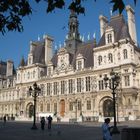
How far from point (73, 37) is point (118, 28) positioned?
14.5 metres

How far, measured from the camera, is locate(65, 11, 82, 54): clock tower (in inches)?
2719

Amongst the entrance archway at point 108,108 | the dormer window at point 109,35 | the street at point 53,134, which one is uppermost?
the dormer window at point 109,35

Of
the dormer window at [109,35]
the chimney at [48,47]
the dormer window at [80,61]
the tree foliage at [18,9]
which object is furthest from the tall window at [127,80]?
the tree foliage at [18,9]

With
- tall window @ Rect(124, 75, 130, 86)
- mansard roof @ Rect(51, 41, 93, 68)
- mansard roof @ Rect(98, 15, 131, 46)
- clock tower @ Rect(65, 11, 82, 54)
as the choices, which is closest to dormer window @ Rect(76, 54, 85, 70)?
mansard roof @ Rect(51, 41, 93, 68)

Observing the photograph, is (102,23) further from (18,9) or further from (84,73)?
(18,9)

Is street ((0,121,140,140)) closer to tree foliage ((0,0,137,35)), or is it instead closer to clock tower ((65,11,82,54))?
tree foliage ((0,0,137,35))

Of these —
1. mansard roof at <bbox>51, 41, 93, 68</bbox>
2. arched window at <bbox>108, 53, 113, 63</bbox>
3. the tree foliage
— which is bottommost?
the tree foliage

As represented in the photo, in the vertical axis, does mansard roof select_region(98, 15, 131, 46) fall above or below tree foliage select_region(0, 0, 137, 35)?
above

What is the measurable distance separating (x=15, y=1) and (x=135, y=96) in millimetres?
46953

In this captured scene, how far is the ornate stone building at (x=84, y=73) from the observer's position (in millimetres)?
52375

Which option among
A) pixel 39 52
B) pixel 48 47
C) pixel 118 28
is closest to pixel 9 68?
pixel 39 52

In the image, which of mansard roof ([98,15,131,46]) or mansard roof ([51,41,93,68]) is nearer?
mansard roof ([98,15,131,46])

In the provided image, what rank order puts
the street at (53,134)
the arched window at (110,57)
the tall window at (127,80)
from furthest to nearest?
1. the arched window at (110,57)
2. the tall window at (127,80)
3. the street at (53,134)

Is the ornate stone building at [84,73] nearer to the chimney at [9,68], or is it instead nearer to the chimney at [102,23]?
the chimney at [102,23]
